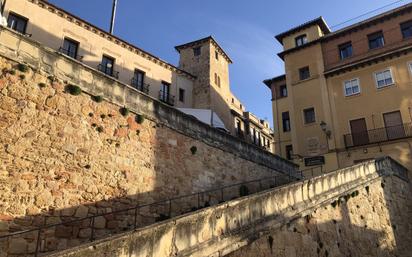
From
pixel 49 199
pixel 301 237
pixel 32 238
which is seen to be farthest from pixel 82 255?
pixel 301 237

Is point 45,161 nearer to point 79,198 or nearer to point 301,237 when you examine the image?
point 79,198

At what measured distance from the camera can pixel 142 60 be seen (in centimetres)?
2791

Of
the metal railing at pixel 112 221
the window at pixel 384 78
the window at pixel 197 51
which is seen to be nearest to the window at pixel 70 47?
the window at pixel 197 51

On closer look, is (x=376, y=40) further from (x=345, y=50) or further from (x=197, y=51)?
(x=197, y=51)

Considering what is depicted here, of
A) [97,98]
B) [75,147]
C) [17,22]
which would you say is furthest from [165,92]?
[75,147]

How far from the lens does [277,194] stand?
844 cm

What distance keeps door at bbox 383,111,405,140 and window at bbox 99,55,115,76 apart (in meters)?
18.7

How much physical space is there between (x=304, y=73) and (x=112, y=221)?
2057 cm

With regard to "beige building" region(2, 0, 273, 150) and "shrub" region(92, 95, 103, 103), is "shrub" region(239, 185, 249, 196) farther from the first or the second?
"beige building" region(2, 0, 273, 150)

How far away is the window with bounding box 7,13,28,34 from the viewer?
21031 mm

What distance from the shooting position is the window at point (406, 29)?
74.3 feet

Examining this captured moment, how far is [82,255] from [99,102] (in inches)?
260

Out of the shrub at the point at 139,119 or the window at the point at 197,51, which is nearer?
the shrub at the point at 139,119

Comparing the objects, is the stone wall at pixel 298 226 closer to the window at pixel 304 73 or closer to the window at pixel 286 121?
the window at pixel 304 73
